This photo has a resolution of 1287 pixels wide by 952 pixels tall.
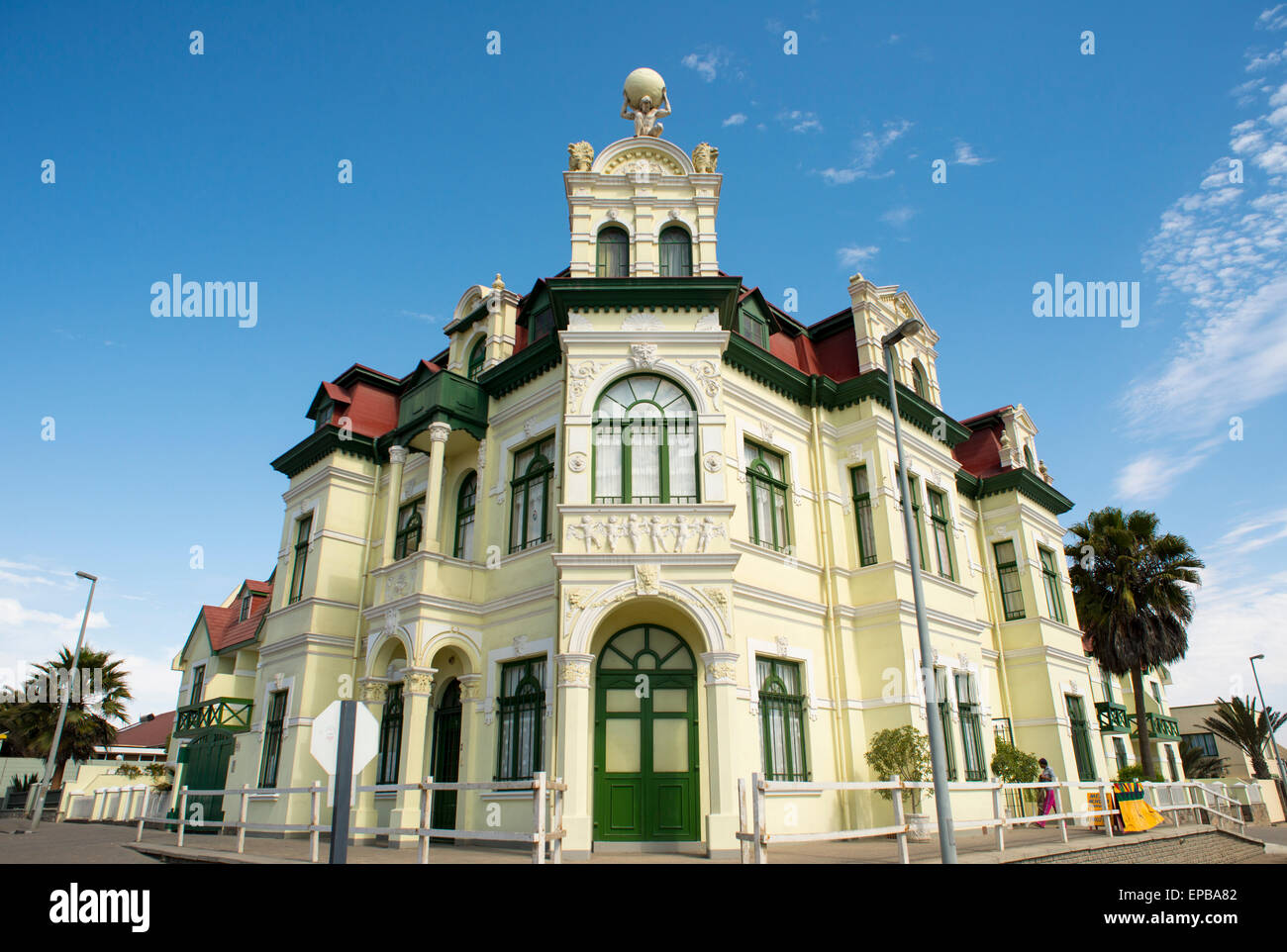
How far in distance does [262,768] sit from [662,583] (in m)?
13.4

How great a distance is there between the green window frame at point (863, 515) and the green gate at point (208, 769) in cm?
1864

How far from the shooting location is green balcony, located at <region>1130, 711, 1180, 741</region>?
36.6 m

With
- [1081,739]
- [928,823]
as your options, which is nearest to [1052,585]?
[1081,739]

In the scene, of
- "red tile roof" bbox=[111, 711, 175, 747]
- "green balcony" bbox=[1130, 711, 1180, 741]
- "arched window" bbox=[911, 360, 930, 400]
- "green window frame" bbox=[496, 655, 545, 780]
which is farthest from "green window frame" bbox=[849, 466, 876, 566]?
"red tile roof" bbox=[111, 711, 175, 747]

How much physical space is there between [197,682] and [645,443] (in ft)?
85.4

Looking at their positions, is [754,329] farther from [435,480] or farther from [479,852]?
[479,852]

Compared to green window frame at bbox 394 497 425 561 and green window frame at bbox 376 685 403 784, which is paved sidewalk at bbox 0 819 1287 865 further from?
green window frame at bbox 394 497 425 561

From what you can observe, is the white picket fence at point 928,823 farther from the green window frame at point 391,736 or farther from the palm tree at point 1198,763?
the palm tree at point 1198,763

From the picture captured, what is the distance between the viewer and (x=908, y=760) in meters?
16.3

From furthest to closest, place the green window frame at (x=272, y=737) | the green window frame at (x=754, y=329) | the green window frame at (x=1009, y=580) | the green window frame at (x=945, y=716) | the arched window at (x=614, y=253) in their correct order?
the green window frame at (x=1009, y=580)
the green window frame at (x=272, y=737)
the green window frame at (x=754, y=329)
the green window frame at (x=945, y=716)
the arched window at (x=614, y=253)

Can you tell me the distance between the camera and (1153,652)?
28312 millimetres

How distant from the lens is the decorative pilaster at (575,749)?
13188mm

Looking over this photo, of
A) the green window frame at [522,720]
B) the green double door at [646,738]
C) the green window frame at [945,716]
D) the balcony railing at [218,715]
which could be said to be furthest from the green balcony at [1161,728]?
the balcony railing at [218,715]

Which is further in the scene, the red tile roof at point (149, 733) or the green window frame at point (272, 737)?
the red tile roof at point (149, 733)
